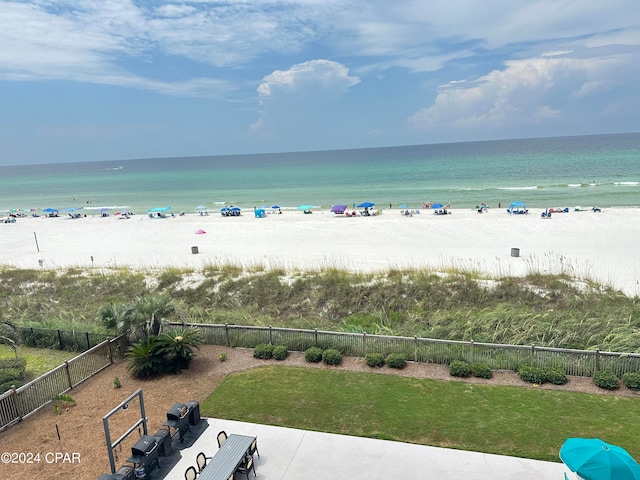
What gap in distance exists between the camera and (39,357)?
14.5m

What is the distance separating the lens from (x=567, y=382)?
37.6ft

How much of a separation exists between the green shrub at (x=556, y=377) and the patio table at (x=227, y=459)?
8360 mm

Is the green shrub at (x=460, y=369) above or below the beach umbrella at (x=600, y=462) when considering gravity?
below

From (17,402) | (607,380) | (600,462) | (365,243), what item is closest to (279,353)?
(17,402)

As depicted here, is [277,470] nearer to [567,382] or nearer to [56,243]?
[567,382]

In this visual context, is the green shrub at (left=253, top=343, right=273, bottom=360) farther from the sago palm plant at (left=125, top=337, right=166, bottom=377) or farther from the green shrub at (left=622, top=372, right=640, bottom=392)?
the green shrub at (left=622, top=372, right=640, bottom=392)

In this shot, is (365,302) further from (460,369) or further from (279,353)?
(460,369)

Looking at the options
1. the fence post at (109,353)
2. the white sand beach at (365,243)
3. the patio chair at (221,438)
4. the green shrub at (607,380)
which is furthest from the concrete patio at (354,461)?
the white sand beach at (365,243)

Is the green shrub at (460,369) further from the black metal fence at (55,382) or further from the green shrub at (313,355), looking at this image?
the black metal fence at (55,382)

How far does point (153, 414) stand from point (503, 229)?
110ft

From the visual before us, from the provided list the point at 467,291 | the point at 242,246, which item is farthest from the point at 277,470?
the point at 242,246

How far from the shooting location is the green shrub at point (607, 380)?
1098cm

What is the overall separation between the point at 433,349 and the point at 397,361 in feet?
4.16

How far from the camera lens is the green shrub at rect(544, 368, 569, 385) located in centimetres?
1136
